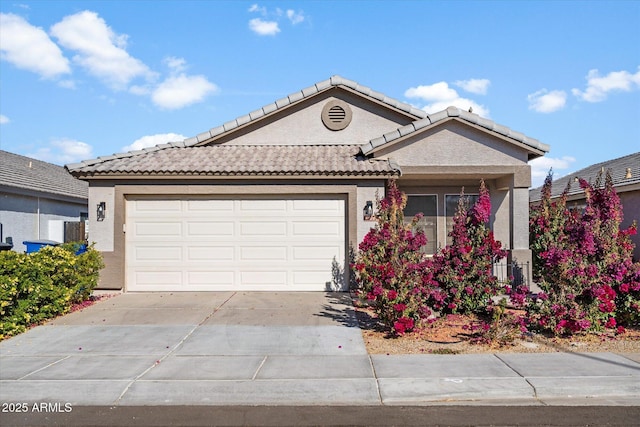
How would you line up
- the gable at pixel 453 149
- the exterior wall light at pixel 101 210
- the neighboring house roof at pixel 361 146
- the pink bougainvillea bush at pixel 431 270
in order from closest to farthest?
the pink bougainvillea bush at pixel 431 270 < the exterior wall light at pixel 101 210 < the neighboring house roof at pixel 361 146 < the gable at pixel 453 149

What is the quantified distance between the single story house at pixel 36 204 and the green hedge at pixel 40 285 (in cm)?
682

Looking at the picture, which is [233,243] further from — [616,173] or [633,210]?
[616,173]

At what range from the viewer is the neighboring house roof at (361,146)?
1330cm

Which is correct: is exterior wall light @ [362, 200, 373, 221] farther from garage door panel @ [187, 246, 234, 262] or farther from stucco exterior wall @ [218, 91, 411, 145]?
stucco exterior wall @ [218, 91, 411, 145]

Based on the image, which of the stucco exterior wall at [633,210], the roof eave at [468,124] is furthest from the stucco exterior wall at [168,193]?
the stucco exterior wall at [633,210]

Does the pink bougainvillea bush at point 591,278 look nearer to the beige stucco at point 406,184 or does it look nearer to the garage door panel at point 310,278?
the beige stucco at point 406,184

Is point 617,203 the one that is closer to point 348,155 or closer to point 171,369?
point 348,155

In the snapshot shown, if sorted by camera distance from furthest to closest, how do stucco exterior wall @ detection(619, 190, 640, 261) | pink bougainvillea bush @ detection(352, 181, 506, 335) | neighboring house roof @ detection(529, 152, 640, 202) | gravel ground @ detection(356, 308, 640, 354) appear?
neighboring house roof @ detection(529, 152, 640, 202) < stucco exterior wall @ detection(619, 190, 640, 261) < pink bougainvillea bush @ detection(352, 181, 506, 335) < gravel ground @ detection(356, 308, 640, 354)

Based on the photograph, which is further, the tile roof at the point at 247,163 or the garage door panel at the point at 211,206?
the garage door panel at the point at 211,206

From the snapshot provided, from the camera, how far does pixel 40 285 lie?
9617mm

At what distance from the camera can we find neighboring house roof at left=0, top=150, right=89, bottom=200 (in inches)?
709

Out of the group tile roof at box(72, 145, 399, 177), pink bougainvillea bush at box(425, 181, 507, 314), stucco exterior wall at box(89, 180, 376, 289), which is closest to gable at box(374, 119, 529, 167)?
tile roof at box(72, 145, 399, 177)

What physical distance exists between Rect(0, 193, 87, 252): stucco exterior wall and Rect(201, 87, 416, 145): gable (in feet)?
25.1

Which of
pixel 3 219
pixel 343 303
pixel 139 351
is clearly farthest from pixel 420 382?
pixel 3 219
